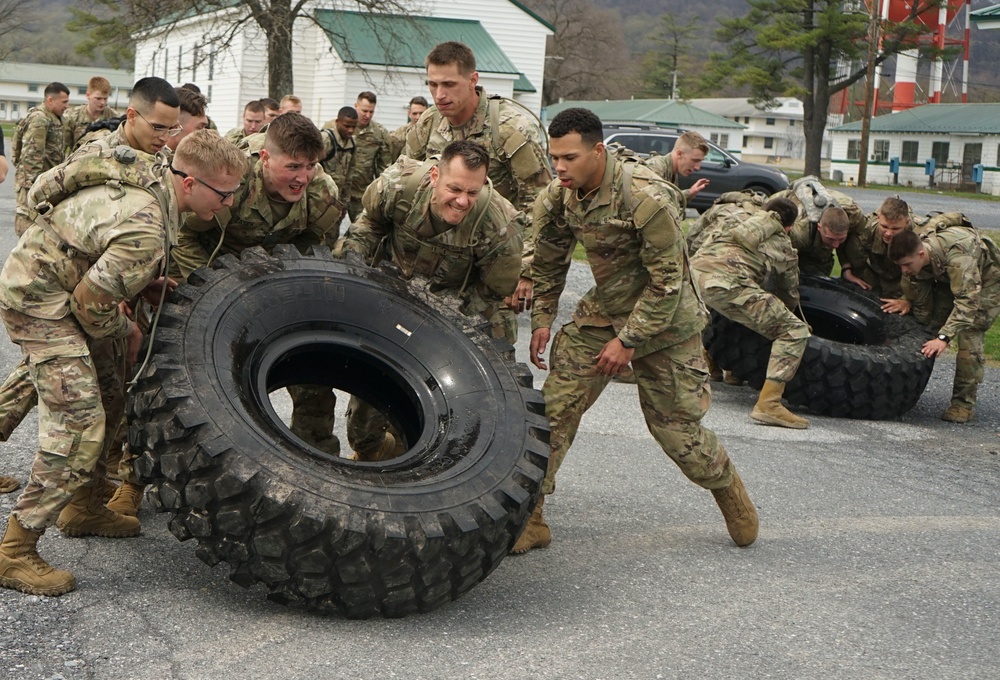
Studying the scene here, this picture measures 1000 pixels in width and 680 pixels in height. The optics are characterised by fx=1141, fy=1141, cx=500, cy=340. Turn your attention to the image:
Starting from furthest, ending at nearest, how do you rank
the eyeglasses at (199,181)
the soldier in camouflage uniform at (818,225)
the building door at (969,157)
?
the building door at (969,157)
the soldier in camouflage uniform at (818,225)
the eyeglasses at (199,181)

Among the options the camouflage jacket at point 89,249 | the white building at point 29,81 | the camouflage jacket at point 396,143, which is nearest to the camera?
the camouflage jacket at point 89,249

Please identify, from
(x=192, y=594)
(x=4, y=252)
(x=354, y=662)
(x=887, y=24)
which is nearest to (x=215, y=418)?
(x=192, y=594)

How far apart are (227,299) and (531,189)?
2211 mm

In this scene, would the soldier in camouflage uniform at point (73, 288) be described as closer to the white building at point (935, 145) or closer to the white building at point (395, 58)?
the white building at point (395, 58)

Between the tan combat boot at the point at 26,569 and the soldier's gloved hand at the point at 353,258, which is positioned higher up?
the soldier's gloved hand at the point at 353,258

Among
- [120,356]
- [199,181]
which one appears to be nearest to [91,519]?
[120,356]

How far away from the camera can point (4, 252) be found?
12.5 m

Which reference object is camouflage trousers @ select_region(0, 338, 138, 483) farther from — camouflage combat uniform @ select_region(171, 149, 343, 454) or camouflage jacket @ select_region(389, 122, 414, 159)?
camouflage jacket @ select_region(389, 122, 414, 159)

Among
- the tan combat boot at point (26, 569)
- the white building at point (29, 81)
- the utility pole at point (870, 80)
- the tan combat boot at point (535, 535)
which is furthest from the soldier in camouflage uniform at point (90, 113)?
the white building at point (29, 81)

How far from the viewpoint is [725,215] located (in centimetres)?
872

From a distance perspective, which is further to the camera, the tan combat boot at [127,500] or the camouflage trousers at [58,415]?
the tan combat boot at [127,500]

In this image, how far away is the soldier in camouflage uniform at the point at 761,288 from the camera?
26.3ft

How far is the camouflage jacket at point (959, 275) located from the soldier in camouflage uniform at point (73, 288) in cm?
610

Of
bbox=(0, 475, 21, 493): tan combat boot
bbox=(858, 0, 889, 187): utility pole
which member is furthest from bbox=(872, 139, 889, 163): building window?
bbox=(0, 475, 21, 493): tan combat boot
